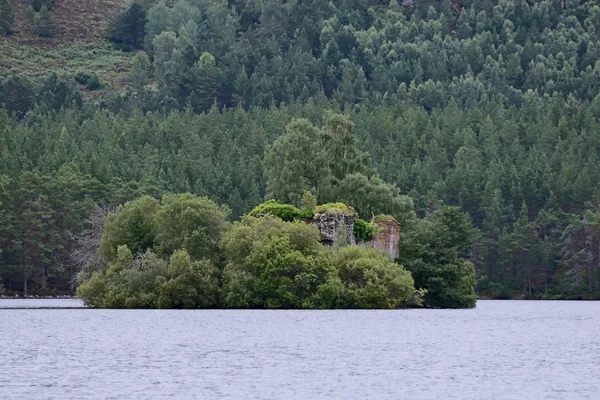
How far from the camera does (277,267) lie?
3625 inches

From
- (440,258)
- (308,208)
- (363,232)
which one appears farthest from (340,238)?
(440,258)

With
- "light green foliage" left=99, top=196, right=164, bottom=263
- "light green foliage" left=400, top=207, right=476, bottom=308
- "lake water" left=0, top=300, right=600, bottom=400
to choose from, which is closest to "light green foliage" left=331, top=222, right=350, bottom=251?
"light green foliage" left=400, top=207, right=476, bottom=308

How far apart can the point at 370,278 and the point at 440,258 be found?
11.4 m

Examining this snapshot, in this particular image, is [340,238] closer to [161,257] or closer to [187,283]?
[187,283]

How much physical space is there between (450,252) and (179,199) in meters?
21.8

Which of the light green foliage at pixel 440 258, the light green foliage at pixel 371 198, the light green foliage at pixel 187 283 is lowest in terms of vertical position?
the light green foliage at pixel 187 283

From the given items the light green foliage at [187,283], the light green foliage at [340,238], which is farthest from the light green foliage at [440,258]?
the light green foliage at [187,283]

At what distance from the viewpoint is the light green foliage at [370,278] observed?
93938 millimetres

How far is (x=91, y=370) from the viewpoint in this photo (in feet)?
162

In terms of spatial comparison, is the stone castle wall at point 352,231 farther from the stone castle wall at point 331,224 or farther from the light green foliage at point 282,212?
the light green foliage at point 282,212

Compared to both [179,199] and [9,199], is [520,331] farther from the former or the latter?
[9,199]

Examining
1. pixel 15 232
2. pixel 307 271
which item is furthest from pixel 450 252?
pixel 15 232

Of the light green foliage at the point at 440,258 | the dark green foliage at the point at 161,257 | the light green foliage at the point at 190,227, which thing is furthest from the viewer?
the light green foliage at the point at 440,258

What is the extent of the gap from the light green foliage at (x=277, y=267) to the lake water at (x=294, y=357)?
15.3 ft
